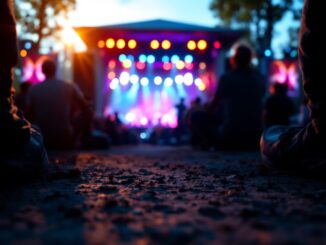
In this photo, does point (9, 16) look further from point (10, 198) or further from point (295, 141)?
point (295, 141)

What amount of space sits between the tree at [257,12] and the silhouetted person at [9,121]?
66.2ft

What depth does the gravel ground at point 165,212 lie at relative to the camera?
1.17 meters

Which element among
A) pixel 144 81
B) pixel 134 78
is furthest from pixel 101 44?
pixel 144 81

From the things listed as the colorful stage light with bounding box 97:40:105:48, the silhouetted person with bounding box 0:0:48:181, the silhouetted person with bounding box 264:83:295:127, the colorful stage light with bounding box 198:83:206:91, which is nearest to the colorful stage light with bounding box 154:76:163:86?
the colorful stage light with bounding box 198:83:206:91

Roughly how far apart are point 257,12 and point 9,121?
A: 23.6m

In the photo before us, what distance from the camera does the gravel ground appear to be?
1.17 metres

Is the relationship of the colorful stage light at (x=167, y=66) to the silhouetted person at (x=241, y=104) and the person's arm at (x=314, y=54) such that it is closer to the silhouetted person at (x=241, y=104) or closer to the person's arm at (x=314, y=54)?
the silhouetted person at (x=241, y=104)

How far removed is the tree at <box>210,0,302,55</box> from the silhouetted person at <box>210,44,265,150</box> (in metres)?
15.9

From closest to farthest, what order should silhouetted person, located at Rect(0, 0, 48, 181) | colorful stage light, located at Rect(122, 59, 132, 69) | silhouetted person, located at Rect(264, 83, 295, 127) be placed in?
1. silhouetted person, located at Rect(0, 0, 48, 181)
2. silhouetted person, located at Rect(264, 83, 295, 127)
3. colorful stage light, located at Rect(122, 59, 132, 69)

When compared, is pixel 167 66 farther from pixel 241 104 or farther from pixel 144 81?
pixel 241 104

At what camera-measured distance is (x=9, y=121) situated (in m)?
2.19

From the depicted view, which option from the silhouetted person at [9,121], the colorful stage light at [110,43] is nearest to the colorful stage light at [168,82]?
the colorful stage light at [110,43]

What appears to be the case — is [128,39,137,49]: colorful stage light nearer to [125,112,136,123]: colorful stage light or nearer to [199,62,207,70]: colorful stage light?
[199,62,207,70]: colorful stage light

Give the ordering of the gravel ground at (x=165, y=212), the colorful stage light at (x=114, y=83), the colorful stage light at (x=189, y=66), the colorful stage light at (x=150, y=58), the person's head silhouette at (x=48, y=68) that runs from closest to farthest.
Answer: the gravel ground at (x=165, y=212)
the person's head silhouette at (x=48, y=68)
the colorful stage light at (x=150, y=58)
the colorful stage light at (x=114, y=83)
the colorful stage light at (x=189, y=66)
